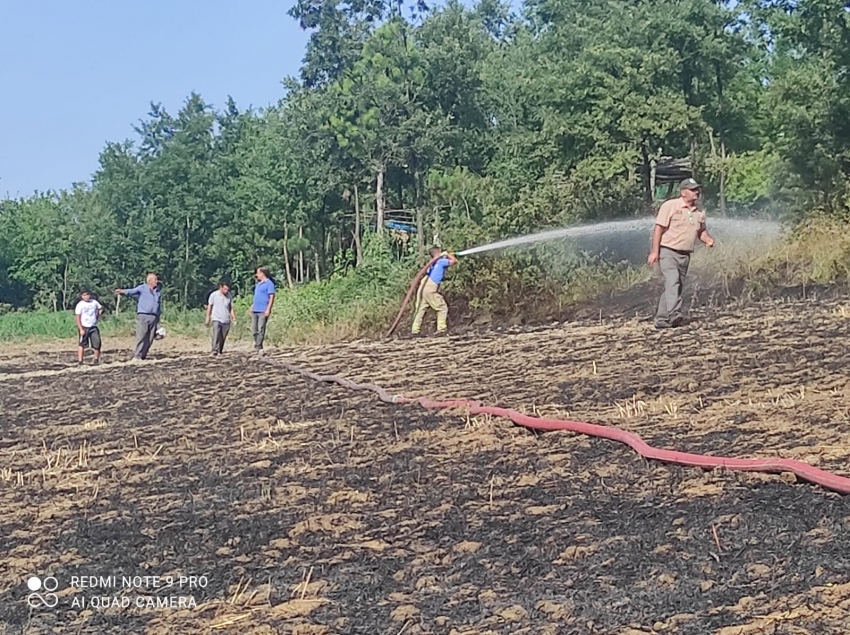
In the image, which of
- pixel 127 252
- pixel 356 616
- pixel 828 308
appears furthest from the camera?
pixel 127 252

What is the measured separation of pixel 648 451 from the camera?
5.35 m

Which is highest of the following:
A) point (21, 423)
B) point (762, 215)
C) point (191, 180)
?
point (191, 180)

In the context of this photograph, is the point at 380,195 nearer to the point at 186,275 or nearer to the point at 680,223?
the point at 186,275

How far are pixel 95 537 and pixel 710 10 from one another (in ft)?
106

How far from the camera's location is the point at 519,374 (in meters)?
9.51

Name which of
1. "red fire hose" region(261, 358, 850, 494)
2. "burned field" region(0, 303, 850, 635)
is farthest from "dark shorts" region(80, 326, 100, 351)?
"red fire hose" region(261, 358, 850, 494)

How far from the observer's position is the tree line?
2491 centimetres

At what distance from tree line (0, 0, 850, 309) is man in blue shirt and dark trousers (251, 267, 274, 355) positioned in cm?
504

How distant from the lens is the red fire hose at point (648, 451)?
4.46 meters

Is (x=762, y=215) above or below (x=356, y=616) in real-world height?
above

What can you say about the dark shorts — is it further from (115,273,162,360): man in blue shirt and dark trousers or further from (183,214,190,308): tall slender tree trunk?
(183,214,190,308): tall slender tree trunk

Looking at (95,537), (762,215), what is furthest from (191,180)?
(95,537)

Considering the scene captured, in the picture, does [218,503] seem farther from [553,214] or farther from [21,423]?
[553,214]

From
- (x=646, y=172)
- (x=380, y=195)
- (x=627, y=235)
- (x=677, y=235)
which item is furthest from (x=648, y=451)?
(x=380, y=195)
